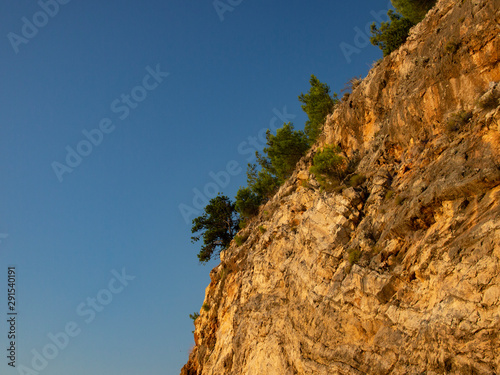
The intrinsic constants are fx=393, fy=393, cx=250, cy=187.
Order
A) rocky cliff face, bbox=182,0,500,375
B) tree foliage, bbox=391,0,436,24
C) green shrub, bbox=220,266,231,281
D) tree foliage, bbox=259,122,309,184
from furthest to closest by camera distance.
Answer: tree foliage, bbox=259,122,309,184, green shrub, bbox=220,266,231,281, tree foliage, bbox=391,0,436,24, rocky cliff face, bbox=182,0,500,375

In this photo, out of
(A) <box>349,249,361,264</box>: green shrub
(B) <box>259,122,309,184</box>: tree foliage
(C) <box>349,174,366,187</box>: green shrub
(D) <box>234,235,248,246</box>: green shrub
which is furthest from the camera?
(B) <box>259,122,309,184</box>: tree foliage

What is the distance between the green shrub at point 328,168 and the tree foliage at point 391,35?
726 cm

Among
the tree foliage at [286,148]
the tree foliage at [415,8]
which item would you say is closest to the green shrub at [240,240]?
the tree foliage at [286,148]

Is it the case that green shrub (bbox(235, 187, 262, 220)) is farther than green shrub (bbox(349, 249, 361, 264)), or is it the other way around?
green shrub (bbox(235, 187, 262, 220))

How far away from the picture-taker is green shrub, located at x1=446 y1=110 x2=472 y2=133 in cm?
1434

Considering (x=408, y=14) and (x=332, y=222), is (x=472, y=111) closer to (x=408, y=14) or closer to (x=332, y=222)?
(x=332, y=222)

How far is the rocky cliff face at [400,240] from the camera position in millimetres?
10727

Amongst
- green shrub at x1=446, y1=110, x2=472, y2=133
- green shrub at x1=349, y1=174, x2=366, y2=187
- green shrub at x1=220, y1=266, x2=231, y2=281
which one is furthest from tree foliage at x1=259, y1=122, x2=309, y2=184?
green shrub at x1=446, y1=110, x2=472, y2=133

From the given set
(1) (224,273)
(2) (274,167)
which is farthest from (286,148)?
(1) (224,273)

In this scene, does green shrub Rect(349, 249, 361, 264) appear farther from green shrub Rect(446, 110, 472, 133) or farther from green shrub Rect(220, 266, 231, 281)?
green shrub Rect(220, 266, 231, 281)

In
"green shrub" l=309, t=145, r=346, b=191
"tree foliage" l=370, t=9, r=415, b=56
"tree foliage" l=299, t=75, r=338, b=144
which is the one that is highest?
"tree foliage" l=299, t=75, r=338, b=144

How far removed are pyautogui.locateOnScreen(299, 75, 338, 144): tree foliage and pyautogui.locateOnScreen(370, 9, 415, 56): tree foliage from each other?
704 centimetres

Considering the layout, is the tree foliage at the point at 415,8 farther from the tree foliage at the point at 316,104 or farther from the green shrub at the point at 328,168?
the green shrub at the point at 328,168

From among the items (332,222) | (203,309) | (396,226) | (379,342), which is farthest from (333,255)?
(203,309)
